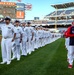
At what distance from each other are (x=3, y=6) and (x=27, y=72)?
81.1 metres

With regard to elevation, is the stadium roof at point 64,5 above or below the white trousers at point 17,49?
above

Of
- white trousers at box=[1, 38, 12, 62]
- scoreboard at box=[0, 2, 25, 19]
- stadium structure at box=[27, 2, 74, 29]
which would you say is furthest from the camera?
stadium structure at box=[27, 2, 74, 29]

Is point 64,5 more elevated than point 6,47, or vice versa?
point 64,5

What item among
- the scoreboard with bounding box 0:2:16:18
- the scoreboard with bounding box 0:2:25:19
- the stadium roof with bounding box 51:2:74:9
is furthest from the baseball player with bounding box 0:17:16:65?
the stadium roof with bounding box 51:2:74:9

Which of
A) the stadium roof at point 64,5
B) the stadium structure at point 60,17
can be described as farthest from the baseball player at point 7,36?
the stadium roof at point 64,5

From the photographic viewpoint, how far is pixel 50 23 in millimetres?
119000

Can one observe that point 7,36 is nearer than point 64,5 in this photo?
Yes

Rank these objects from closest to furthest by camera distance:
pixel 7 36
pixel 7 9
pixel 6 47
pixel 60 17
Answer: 1. pixel 7 36
2. pixel 6 47
3. pixel 7 9
4. pixel 60 17

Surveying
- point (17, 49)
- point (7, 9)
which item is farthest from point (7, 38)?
point (7, 9)

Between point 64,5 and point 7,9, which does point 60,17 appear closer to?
point 64,5

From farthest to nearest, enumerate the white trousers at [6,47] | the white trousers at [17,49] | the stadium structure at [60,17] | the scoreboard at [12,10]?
the stadium structure at [60,17], the scoreboard at [12,10], the white trousers at [17,49], the white trousers at [6,47]

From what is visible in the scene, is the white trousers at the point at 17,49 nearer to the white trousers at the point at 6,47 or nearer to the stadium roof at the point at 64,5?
the white trousers at the point at 6,47

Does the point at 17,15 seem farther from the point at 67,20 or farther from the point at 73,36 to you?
the point at 73,36

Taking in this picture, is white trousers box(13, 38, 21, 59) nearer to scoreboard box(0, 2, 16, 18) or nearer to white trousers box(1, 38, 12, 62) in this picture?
white trousers box(1, 38, 12, 62)
